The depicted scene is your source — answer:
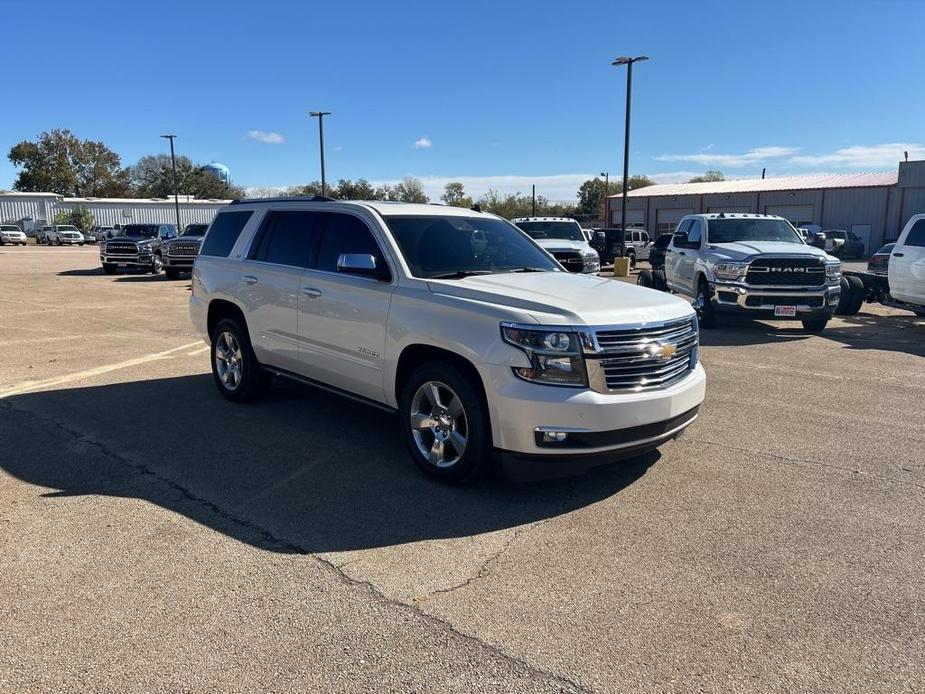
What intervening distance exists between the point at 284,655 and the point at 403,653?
492mm

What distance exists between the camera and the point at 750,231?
12.8 metres

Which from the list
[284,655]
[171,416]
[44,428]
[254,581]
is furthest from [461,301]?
[44,428]

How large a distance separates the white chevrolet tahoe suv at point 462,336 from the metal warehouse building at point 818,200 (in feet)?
153

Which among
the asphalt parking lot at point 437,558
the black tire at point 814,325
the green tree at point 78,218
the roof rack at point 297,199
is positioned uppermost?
the green tree at point 78,218

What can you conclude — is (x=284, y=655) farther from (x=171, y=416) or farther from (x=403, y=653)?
(x=171, y=416)

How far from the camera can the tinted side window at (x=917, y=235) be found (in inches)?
473

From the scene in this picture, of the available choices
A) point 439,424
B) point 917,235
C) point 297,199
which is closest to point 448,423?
point 439,424

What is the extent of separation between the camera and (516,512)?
4461 mm

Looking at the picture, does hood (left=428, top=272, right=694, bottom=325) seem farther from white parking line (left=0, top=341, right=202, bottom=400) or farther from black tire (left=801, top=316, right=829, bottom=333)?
black tire (left=801, top=316, right=829, bottom=333)

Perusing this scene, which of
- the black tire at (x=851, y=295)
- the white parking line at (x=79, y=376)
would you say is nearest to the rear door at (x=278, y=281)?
the white parking line at (x=79, y=376)

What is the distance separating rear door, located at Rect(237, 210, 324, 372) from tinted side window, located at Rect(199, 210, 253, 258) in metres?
0.43

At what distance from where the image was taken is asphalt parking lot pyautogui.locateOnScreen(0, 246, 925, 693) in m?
2.96

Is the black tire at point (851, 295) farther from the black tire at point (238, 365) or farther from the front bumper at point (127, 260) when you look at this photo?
the front bumper at point (127, 260)

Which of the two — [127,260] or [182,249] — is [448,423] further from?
[127,260]
